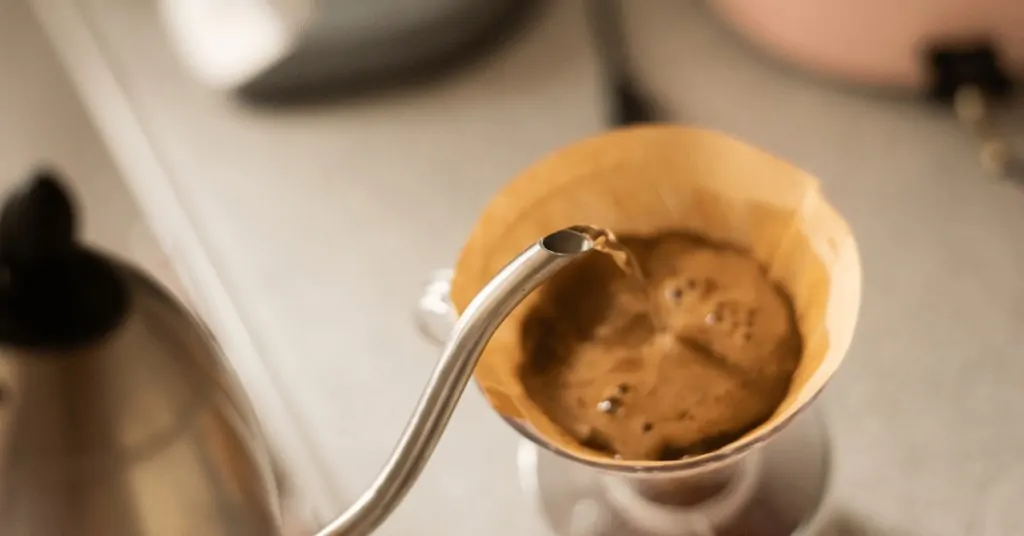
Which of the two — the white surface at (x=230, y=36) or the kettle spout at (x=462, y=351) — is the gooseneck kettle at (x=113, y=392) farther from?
the white surface at (x=230, y=36)

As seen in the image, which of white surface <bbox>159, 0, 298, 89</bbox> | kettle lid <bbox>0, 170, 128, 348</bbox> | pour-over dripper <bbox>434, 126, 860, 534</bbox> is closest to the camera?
kettle lid <bbox>0, 170, 128, 348</bbox>

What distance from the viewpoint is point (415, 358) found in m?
0.58

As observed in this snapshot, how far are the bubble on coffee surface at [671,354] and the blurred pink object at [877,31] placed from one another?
7.4 inches

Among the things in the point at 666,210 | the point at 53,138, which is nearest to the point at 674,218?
the point at 666,210

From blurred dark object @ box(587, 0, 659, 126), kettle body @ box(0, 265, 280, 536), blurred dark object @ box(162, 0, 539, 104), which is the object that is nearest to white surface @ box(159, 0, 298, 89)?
blurred dark object @ box(162, 0, 539, 104)

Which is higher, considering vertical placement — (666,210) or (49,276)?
(49,276)

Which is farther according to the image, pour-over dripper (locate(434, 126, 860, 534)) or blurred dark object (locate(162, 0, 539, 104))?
blurred dark object (locate(162, 0, 539, 104))

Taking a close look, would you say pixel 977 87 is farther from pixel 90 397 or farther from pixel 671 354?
pixel 90 397

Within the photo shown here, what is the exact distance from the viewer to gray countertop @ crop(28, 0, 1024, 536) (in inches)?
20.1

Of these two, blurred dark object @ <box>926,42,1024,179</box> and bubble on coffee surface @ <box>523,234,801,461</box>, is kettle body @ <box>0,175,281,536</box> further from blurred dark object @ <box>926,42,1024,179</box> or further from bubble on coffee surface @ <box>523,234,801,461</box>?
blurred dark object @ <box>926,42,1024,179</box>

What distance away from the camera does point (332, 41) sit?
70 centimetres

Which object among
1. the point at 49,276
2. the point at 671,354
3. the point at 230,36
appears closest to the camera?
the point at 49,276

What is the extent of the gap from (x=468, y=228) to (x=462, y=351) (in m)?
0.28

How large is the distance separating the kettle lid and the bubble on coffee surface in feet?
0.62
